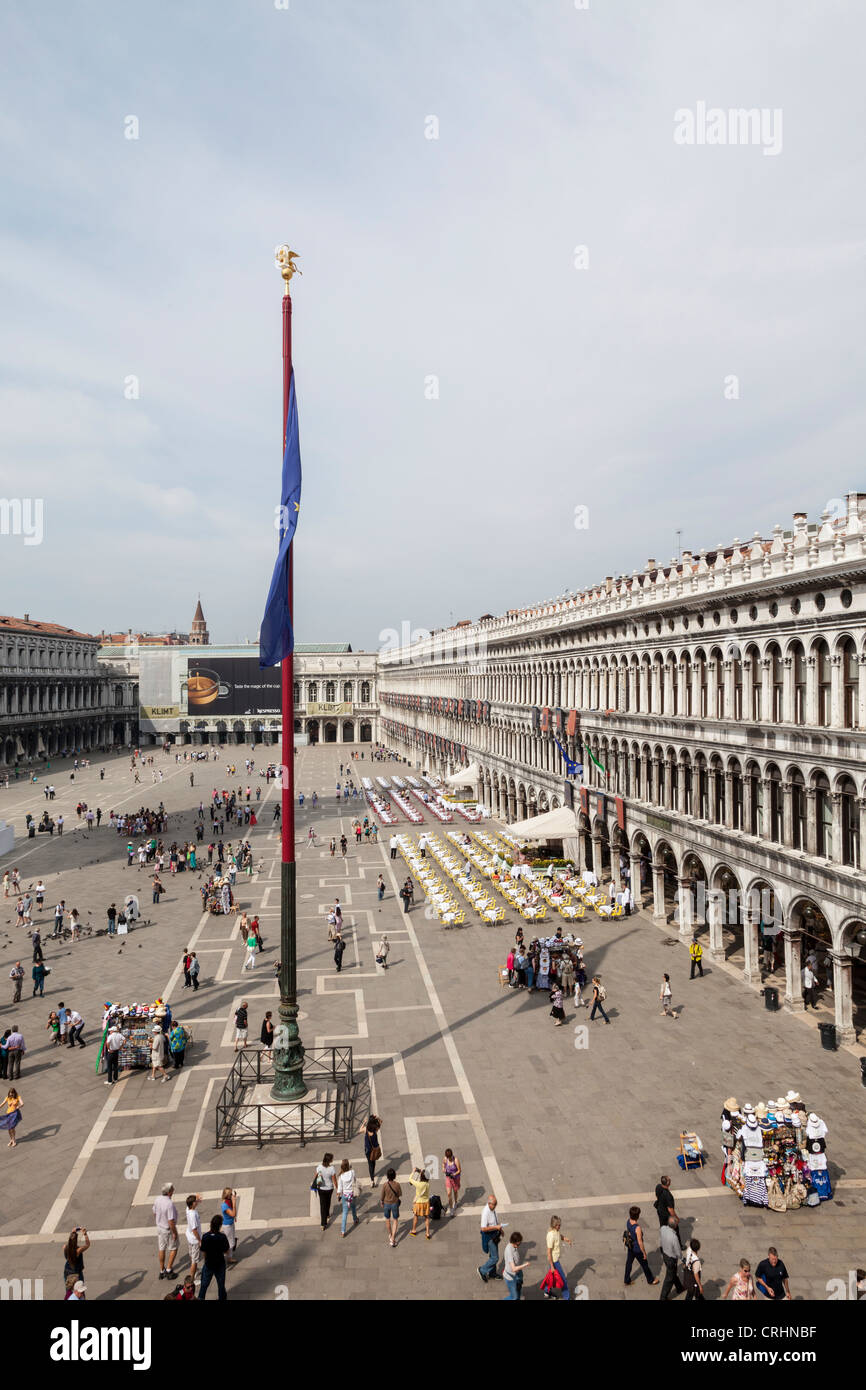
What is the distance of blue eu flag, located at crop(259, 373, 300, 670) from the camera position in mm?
17406

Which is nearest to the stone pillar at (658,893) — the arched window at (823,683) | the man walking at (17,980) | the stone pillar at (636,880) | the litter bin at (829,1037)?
the stone pillar at (636,880)

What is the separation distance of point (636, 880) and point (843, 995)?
14.2 meters

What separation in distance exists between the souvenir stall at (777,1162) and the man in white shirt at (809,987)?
8602mm

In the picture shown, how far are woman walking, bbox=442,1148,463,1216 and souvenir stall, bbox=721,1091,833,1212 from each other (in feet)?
17.0

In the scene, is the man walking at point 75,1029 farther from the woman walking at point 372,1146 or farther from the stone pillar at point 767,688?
the stone pillar at point 767,688

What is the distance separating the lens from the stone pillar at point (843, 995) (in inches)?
860

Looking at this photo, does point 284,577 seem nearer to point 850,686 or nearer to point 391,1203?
point 391,1203

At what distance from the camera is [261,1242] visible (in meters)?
14.0

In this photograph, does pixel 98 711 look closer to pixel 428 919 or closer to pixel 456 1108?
pixel 428 919

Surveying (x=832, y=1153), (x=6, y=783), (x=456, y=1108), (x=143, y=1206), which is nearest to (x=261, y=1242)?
(x=143, y=1206)

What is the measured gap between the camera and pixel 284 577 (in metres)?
17.6

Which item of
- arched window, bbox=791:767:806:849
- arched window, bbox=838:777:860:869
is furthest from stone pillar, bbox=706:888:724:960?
arched window, bbox=838:777:860:869

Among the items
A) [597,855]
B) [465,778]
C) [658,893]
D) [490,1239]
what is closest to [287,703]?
[490,1239]

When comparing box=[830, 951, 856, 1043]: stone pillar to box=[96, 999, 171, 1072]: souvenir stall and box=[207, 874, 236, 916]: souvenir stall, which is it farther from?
box=[207, 874, 236, 916]: souvenir stall
